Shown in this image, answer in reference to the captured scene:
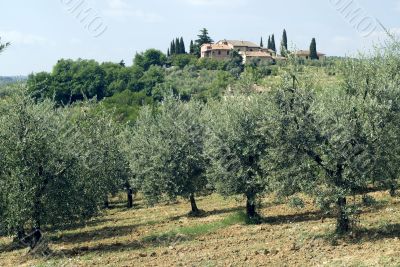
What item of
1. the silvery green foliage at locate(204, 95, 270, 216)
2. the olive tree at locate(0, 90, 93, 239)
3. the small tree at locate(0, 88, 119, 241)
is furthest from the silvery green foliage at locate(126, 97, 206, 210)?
the olive tree at locate(0, 90, 93, 239)

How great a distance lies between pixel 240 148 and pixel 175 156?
27.0 feet

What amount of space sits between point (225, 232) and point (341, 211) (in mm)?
8171

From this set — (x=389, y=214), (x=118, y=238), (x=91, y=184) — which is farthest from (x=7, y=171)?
(x=389, y=214)

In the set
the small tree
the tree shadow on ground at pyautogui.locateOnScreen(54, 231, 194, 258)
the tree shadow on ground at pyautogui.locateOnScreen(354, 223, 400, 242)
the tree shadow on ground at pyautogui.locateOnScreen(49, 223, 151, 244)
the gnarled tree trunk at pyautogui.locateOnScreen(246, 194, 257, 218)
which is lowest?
the tree shadow on ground at pyautogui.locateOnScreen(49, 223, 151, 244)

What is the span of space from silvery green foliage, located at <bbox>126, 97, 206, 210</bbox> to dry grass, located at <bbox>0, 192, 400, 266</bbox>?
114 inches

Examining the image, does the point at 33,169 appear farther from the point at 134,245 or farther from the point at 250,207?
the point at 250,207

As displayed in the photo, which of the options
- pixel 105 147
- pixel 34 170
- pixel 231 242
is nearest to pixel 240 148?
pixel 231 242

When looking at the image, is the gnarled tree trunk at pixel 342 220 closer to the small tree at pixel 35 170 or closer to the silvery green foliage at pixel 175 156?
the small tree at pixel 35 170

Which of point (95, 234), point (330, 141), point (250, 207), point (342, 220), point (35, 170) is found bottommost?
point (95, 234)

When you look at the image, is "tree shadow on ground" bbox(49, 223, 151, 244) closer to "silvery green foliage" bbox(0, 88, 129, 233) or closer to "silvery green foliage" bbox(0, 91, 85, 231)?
"silvery green foliage" bbox(0, 88, 129, 233)

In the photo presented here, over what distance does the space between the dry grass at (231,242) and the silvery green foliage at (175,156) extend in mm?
2893

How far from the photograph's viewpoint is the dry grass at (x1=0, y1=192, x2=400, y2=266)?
66.4ft

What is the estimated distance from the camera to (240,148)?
3064 centimetres

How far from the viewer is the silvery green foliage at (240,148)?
30375 millimetres
